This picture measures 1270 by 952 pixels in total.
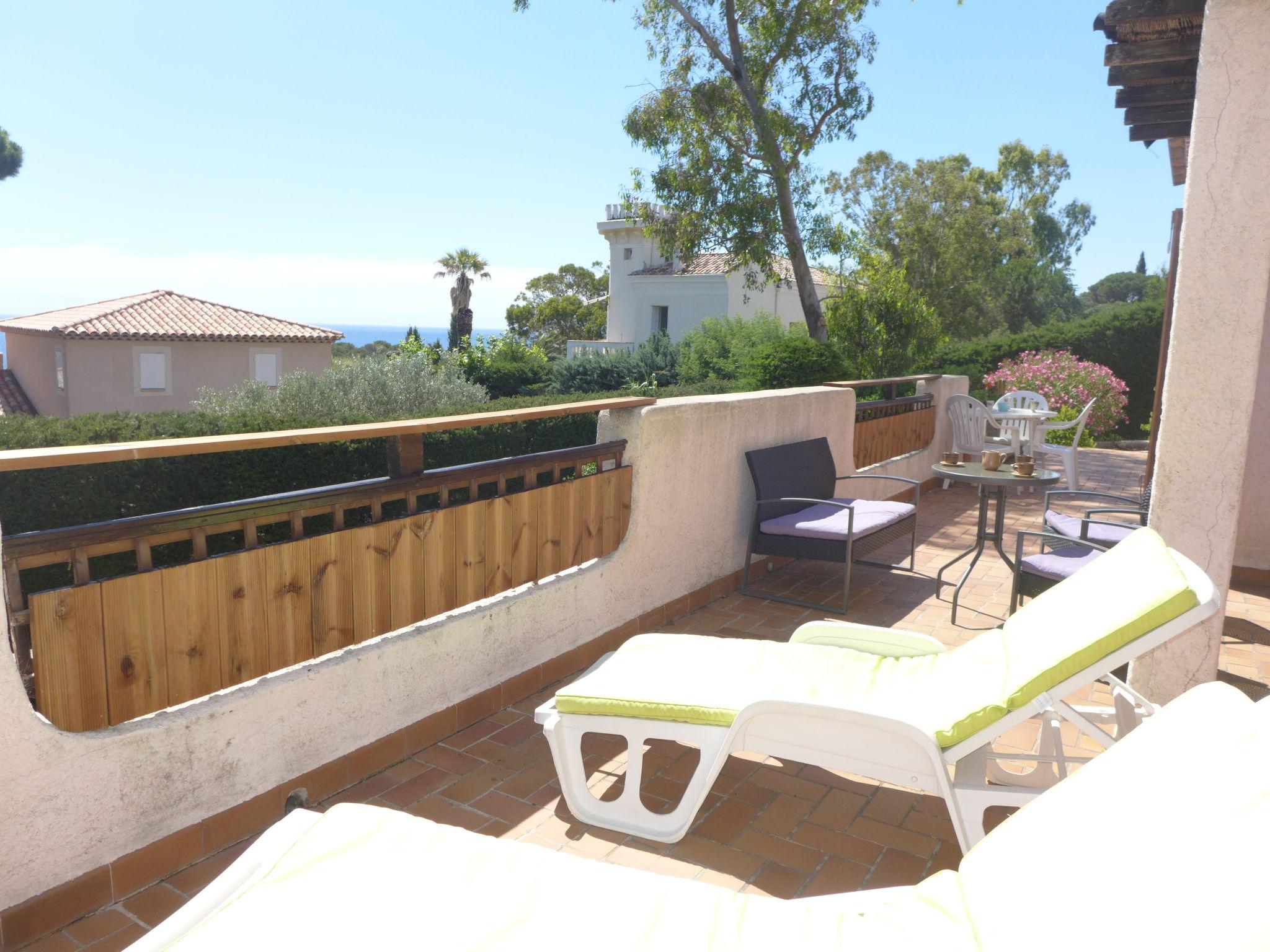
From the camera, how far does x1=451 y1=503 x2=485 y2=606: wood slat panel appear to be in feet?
11.9

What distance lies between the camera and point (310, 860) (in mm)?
1757

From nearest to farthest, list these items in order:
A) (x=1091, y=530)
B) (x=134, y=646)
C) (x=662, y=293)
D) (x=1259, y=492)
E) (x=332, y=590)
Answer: (x=134, y=646) < (x=332, y=590) < (x=1091, y=530) < (x=1259, y=492) < (x=662, y=293)

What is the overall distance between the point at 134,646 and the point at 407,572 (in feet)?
3.44

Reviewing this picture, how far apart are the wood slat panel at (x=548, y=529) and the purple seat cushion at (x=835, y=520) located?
5.56ft

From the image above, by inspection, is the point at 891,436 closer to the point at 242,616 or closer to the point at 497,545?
the point at 497,545

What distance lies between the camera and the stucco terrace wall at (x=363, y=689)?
7.55 feet

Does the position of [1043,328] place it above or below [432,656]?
above

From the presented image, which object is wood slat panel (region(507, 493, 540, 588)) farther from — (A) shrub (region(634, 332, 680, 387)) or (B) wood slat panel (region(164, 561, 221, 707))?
(A) shrub (region(634, 332, 680, 387))

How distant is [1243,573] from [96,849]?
6.93 meters

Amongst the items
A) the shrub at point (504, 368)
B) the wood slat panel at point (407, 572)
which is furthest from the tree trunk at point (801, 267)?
the wood slat panel at point (407, 572)

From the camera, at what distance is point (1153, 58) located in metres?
4.28

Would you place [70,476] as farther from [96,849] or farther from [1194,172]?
[1194,172]

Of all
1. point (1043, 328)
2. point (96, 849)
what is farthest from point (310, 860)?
point (1043, 328)

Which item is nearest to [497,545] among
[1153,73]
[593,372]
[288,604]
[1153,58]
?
[288,604]
